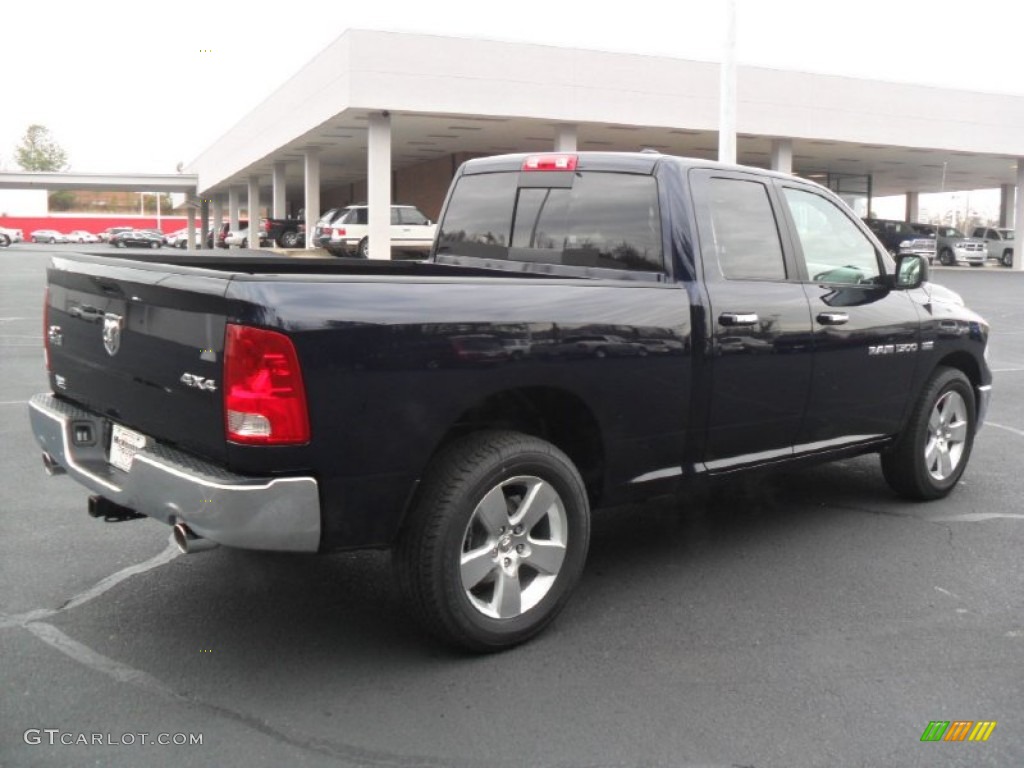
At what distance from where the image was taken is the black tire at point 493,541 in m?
3.63

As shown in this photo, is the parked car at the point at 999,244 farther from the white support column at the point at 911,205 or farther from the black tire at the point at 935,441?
the black tire at the point at 935,441

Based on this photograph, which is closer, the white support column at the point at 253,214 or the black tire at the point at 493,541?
the black tire at the point at 493,541

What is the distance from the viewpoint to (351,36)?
27656mm

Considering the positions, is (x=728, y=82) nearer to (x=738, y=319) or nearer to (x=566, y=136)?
(x=738, y=319)

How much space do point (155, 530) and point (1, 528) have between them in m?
0.79

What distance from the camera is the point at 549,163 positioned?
16.5ft

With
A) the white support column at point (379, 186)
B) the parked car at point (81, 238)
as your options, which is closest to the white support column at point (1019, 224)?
the white support column at point (379, 186)

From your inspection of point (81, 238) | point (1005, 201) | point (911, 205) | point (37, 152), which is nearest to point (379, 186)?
point (1005, 201)

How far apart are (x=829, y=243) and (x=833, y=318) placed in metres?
0.51

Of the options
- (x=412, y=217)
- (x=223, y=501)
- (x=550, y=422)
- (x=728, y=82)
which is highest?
(x=728, y=82)

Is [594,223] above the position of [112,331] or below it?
above

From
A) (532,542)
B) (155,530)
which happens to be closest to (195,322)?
(532,542)

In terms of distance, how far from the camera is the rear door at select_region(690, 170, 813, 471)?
462cm

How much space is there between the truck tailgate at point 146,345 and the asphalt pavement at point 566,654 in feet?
2.83
